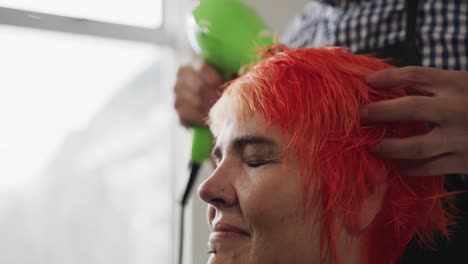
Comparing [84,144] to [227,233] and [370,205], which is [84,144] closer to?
[227,233]

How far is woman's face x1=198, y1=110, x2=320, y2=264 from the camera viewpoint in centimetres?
74

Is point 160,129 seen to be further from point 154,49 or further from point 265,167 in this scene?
point 265,167

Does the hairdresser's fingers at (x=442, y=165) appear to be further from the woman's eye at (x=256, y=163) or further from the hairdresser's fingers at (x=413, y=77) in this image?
the woman's eye at (x=256, y=163)

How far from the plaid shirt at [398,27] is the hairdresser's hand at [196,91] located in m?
0.27

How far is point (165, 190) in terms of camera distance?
5.39 feet

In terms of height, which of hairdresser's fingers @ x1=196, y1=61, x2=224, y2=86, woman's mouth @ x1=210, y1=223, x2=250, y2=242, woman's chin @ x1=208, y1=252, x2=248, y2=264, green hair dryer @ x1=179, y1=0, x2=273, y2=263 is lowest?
woman's chin @ x1=208, y1=252, x2=248, y2=264

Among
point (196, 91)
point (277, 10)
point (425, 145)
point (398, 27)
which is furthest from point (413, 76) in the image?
point (277, 10)

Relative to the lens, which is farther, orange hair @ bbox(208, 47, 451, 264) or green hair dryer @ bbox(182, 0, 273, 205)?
green hair dryer @ bbox(182, 0, 273, 205)

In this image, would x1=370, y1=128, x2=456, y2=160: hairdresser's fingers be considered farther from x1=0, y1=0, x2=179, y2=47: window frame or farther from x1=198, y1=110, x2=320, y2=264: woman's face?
x1=0, y1=0, x2=179, y2=47: window frame

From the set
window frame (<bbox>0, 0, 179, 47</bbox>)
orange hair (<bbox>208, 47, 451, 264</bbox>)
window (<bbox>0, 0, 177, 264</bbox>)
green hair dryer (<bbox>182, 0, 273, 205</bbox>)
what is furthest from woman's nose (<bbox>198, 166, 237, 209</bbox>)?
window frame (<bbox>0, 0, 179, 47</bbox>)

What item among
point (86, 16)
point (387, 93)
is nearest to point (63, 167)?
point (86, 16)

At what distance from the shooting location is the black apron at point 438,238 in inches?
35.8

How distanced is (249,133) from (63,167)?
2.98 feet

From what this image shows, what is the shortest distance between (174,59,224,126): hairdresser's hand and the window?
441mm
